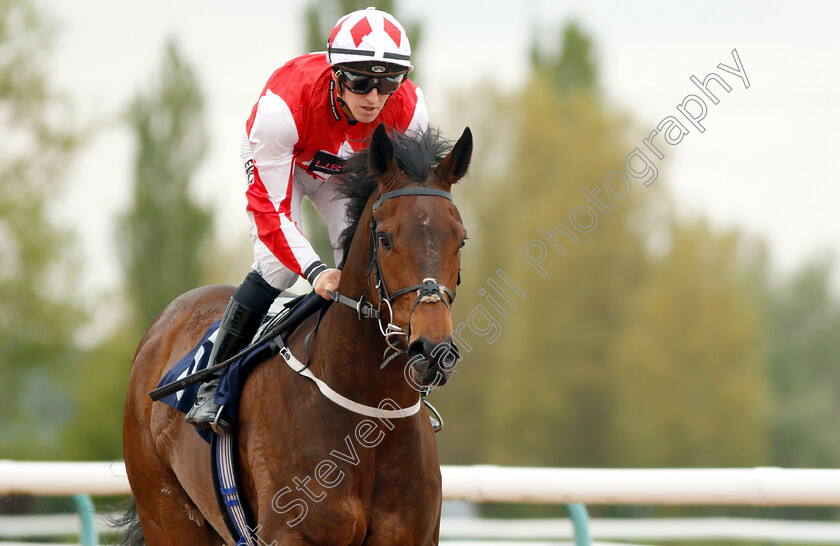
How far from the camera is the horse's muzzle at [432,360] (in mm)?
2982

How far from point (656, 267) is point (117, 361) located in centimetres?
1413

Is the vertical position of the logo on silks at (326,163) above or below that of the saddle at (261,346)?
above

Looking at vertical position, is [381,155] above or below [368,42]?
below

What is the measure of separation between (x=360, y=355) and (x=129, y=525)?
7.67 feet

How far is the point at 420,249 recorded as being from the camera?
3193mm

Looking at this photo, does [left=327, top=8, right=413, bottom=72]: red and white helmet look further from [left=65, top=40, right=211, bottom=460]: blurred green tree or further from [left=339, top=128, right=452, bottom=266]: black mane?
[left=65, top=40, right=211, bottom=460]: blurred green tree

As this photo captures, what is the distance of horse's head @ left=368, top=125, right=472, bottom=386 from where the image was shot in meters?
3.02

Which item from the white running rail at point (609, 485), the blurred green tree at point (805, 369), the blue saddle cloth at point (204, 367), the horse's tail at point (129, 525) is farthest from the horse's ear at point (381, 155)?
the blurred green tree at point (805, 369)

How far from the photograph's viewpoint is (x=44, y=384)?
24.2 metres

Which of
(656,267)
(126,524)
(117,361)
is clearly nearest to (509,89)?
(656,267)

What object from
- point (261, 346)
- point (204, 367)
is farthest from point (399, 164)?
point (204, 367)

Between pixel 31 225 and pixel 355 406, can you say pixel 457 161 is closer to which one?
pixel 355 406

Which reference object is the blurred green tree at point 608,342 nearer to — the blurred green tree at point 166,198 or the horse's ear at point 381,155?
the blurred green tree at point 166,198

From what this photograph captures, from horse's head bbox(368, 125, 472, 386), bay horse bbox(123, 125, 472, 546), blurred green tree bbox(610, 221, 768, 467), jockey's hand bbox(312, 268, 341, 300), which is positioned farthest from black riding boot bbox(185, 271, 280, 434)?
blurred green tree bbox(610, 221, 768, 467)
